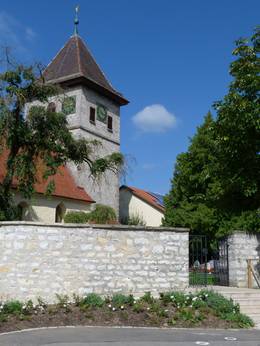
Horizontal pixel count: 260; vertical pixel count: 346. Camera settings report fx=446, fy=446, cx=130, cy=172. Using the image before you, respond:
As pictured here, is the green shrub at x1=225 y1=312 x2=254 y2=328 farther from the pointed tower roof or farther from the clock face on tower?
the clock face on tower

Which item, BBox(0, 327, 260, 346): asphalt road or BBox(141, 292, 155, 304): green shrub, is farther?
BBox(141, 292, 155, 304): green shrub

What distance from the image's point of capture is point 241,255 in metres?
15.8

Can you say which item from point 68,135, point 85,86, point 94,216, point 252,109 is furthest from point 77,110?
point 252,109

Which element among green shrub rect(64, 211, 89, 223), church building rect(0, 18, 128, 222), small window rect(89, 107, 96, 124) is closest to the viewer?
green shrub rect(64, 211, 89, 223)

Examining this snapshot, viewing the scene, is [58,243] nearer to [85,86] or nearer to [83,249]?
[83,249]

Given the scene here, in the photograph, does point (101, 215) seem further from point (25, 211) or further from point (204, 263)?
point (204, 263)

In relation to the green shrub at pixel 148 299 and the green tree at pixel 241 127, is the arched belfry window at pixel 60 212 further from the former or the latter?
the green shrub at pixel 148 299

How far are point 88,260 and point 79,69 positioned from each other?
29.1 metres

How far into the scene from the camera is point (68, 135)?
1914cm

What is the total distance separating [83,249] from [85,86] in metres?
28.3

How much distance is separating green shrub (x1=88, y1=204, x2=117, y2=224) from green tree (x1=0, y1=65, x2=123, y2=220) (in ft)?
36.1

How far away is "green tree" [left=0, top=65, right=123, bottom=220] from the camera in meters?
17.3

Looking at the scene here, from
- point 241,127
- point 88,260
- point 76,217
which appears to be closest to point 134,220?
point 76,217

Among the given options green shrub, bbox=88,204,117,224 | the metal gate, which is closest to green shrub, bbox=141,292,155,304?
the metal gate
